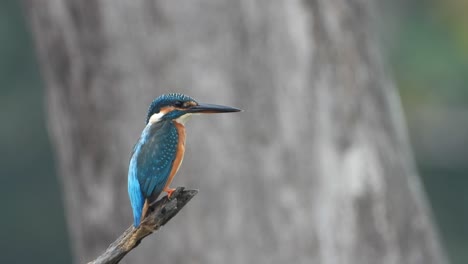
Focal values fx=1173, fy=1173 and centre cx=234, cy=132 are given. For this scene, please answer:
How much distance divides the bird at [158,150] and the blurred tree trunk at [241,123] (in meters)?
5.35

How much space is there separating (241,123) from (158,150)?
222 inches

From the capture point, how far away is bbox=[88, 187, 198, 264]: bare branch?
8.50 feet

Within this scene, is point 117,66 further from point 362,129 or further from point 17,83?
point 17,83

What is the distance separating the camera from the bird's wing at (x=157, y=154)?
2.64m

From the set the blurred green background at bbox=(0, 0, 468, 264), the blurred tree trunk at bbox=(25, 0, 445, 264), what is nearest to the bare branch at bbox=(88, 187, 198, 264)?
the blurred tree trunk at bbox=(25, 0, 445, 264)

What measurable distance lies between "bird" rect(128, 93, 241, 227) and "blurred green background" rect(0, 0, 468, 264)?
22983 mm

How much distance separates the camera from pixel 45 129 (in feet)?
86.0

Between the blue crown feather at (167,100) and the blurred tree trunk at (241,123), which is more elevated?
the blurred tree trunk at (241,123)

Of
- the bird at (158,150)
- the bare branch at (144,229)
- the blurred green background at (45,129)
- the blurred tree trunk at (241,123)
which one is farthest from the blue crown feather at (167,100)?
the blurred green background at (45,129)

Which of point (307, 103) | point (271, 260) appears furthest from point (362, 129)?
point (271, 260)

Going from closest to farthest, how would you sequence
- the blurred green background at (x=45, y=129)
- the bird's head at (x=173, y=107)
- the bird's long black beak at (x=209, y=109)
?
the bird's long black beak at (x=209, y=109)
the bird's head at (x=173, y=107)
the blurred green background at (x=45, y=129)

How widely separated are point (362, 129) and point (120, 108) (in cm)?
183

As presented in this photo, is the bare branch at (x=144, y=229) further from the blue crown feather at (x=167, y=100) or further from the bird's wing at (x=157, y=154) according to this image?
the blue crown feather at (x=167, y=100)

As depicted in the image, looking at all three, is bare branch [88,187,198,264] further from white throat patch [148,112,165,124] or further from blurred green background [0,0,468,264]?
blurred green background [0,0,468,264]
